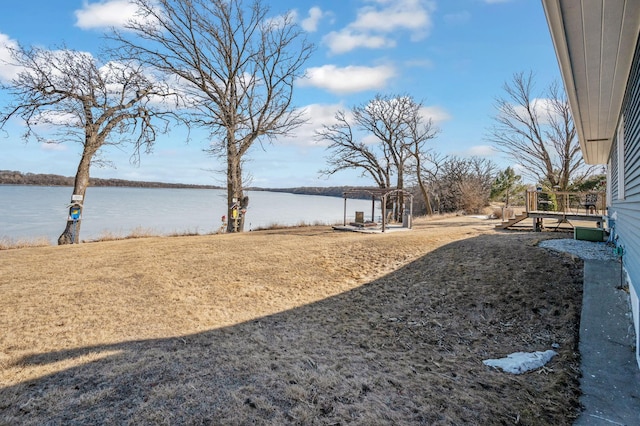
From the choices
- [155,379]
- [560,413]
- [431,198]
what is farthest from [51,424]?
[431,198]

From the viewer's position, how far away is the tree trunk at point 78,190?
11.1m

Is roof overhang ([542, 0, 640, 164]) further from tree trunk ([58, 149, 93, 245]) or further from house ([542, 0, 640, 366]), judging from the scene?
tree trunk ([58, 149, 93, 245])

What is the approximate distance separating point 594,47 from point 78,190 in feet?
45.1

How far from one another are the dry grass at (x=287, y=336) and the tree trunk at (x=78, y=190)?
2.91 m

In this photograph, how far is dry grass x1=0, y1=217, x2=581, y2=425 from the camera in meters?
2.62

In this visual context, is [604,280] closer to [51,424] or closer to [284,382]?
[284,382]

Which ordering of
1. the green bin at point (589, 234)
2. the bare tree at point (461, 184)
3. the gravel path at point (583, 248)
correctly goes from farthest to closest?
the bare tree at point (461, 184)
the green bin at point (589, 234)
the gravel path at point (583, 248)

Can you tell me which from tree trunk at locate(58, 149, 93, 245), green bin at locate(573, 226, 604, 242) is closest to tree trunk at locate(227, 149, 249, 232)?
tree trunk at locate(58, 149, 93, 245)

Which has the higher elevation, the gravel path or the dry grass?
the gravel path

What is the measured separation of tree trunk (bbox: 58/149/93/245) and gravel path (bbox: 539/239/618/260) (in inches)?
512

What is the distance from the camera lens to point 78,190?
38.9 feet

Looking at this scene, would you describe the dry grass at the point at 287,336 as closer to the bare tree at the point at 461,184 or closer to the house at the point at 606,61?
the house at the point at 606,61

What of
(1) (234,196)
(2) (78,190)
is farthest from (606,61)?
(2) (78,190)

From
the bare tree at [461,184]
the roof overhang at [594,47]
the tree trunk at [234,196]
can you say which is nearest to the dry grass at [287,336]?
Answer: the roof overhang at [594,47]
